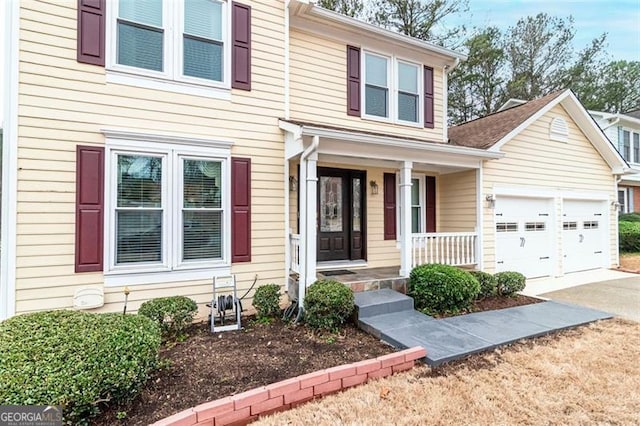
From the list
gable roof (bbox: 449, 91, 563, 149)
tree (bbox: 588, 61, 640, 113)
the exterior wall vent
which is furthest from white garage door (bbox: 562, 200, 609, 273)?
tree (bbox: 588, 61, 640, 113)

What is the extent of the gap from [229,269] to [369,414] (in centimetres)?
341

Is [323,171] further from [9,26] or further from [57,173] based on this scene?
[9,26]

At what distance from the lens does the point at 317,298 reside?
482cm

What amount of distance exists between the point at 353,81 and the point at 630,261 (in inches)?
462

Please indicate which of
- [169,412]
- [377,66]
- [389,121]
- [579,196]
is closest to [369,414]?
[169,412]

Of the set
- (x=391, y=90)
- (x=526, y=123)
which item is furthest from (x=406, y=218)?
(x=526, y=123)

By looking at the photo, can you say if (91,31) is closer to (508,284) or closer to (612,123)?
(508,284)

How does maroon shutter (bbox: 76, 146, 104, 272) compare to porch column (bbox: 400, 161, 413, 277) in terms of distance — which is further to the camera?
porch column (bbox: 400, 161, 413, 277)

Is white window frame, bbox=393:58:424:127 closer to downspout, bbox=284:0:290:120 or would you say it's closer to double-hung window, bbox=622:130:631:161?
downspout, bbox=284:0:290:120

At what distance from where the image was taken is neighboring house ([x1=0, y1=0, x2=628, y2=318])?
14.8 feet

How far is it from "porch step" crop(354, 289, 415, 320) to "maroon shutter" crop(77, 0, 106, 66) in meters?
5.38

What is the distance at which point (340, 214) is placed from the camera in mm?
7477

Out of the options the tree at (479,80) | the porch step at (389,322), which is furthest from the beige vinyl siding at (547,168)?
the tree at (479,80)

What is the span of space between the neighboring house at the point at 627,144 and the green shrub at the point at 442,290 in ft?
44.9
